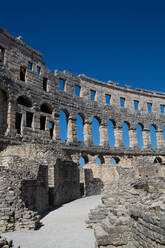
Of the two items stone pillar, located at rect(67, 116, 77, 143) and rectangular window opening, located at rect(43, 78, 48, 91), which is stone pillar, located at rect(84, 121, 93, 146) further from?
rectangular window opening, located at rect(43, 78, 48, 91)

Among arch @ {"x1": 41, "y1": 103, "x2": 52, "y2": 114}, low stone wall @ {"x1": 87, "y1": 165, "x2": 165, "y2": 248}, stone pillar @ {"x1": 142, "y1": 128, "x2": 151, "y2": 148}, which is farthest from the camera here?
stone pillar @ {"x1": 142, "y1": 128, "x2": 151, "y2": 148}

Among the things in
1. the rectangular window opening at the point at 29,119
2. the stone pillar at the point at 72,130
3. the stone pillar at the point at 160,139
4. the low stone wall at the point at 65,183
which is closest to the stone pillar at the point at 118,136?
the stone pillar at the point at 72,130

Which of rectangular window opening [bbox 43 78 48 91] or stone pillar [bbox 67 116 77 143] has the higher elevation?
rectangular window opening [bbox 43 78 48 91]

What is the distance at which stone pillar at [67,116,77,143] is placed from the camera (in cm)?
2551

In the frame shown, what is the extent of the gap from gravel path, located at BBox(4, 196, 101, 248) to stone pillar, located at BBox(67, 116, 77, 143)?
13844 mm

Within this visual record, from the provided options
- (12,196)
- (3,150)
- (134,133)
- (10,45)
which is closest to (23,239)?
(12,196)

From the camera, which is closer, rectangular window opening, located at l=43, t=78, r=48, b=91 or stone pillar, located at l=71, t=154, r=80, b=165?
stone pillar, located at l=71, t=154, r=80, b=165

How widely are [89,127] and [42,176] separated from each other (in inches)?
595

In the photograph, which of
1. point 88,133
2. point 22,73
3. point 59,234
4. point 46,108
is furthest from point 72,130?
point 59,234

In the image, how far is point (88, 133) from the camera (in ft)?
89.7

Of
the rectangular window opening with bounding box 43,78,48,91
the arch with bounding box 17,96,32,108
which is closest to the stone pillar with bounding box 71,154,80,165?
the arch with bounding box 17,96,32,108

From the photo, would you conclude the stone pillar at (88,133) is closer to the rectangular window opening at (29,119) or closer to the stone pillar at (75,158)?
the stone pillar at (75,158)

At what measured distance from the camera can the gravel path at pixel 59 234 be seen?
7559mm

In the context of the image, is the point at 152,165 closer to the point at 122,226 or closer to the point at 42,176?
the point at 42,176
